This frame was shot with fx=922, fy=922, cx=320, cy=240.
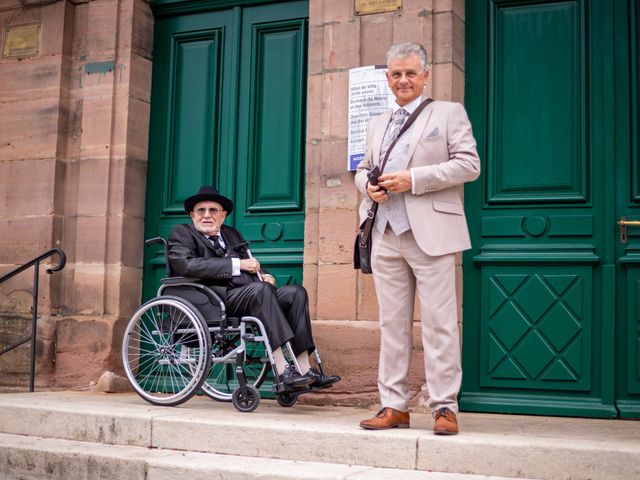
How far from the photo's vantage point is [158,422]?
17.6 feet

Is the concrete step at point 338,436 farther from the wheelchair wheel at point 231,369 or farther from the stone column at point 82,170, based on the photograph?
the stone column at point 82,170

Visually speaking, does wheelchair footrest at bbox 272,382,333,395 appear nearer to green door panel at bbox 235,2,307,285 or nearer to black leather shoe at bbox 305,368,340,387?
black leather shoe at bbox 305,368,340,387

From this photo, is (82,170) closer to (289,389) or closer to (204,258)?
(204,258)

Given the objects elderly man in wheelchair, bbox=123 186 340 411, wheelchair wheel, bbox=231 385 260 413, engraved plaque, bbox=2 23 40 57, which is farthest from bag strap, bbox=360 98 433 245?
engraved plaque, bbox=2 23 40 57

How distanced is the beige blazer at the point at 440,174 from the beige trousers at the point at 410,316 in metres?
0.11

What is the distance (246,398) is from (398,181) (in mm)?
1936

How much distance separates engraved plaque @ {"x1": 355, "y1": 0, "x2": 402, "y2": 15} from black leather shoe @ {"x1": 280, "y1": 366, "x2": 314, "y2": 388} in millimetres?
2688

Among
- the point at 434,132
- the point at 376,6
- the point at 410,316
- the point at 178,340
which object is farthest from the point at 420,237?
the point at 376,6

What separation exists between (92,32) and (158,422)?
391 cm

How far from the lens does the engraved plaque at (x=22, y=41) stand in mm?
8039

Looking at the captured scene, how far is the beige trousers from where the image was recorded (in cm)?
482

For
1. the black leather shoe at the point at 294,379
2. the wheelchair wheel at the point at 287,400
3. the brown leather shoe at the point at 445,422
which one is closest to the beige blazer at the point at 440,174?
the brown leather shoe at the point at 445,422

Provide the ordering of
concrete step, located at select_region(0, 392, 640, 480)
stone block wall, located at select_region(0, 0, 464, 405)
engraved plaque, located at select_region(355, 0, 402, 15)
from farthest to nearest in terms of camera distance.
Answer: stone block wall, located at select_region(0, 0, 464, 405), engraved plaque, located at select_region(355, 0, 402, 15), concrete step, located at select_region(0, 392, 640, 480)

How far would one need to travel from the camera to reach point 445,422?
4.75 metres
